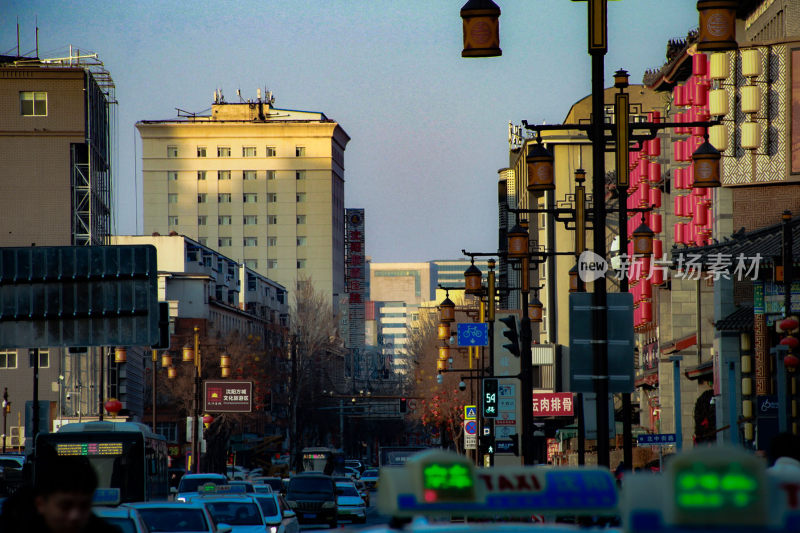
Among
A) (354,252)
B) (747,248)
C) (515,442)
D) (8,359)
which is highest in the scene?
(354,252)

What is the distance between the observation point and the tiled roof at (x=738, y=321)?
156 feet

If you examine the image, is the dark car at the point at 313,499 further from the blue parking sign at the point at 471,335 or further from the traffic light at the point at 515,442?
the blue parking sign at the point at 471,335

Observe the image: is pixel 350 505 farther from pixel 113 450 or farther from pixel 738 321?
pixel 113 450

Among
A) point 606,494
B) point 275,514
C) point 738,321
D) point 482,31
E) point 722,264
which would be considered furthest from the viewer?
point 738,321

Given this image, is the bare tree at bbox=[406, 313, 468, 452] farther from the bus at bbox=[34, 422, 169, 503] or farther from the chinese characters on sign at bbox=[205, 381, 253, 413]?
the bus at bbox=[34, 422, 169, 503]

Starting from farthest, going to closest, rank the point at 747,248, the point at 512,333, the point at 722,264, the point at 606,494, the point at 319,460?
the point at 319,460, the point at 747,248, the point at 722,264, the point at 512,333, the point at 606,494

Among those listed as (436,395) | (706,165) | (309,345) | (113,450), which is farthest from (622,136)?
(309,345)

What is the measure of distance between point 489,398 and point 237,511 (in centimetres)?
1819

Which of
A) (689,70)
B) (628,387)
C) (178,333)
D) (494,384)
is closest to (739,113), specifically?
(689,70)

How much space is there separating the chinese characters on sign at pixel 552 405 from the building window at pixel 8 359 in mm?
36202

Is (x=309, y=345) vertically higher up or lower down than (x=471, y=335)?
lower down

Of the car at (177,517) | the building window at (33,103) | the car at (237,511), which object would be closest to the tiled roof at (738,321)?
the car at (237,511)

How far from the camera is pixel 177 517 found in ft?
64.0

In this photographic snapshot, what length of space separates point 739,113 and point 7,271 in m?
34.5
